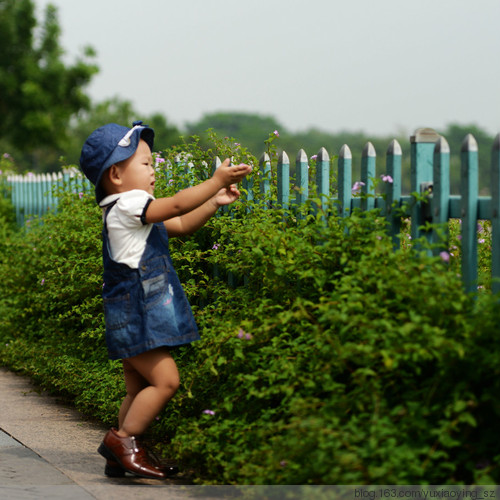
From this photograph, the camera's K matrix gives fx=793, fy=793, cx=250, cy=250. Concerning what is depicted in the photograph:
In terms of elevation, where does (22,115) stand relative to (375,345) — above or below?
above

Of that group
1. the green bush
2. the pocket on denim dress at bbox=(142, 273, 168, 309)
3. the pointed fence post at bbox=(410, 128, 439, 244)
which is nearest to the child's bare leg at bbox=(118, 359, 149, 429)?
the green bush

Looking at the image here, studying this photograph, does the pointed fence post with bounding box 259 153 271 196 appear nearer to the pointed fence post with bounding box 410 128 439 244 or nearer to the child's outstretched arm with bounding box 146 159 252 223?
the child's outstretched arm with bounding box 146 159 252 223

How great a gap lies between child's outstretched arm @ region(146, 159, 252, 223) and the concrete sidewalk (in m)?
1.29

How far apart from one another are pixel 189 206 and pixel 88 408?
229 centimetres

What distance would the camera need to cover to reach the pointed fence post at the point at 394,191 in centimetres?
400

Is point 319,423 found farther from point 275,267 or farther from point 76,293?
point 76,293

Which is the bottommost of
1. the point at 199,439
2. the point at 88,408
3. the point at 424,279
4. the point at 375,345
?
the point at 88,408

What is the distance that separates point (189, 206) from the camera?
3.88 m

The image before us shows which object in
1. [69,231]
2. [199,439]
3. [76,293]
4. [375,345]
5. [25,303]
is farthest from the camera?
[25,303]

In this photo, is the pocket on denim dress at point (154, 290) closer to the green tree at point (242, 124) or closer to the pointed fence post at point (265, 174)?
the pointed fence post at point (265, 174)

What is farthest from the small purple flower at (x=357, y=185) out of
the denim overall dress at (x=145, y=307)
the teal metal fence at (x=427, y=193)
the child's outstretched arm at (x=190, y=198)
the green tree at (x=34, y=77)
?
the green tree at (x=34, y=77)

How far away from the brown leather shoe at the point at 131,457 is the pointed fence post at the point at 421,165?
67.0 inches

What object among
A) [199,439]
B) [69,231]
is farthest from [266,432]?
[69,231]

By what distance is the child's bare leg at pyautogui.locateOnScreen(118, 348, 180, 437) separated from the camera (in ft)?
12.6
